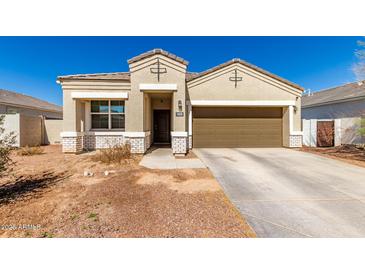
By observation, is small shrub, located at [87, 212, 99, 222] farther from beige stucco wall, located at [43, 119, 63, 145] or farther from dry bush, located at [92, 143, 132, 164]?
beige stucco wall, located at [43, 119, 63, 145]

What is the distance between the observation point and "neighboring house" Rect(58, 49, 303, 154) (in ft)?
31.7

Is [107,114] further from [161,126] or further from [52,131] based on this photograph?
[52,131]

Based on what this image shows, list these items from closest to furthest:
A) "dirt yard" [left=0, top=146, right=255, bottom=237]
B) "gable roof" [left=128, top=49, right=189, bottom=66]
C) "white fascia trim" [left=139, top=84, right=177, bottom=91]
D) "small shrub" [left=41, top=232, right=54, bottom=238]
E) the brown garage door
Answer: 1. "small shrub" [left=41, top=232, right=54, bottom=238]
2. "dirt yard" [left=0, top=146, right=255, bottom=237]
3. "gable roof" [left=128, top=49, right=189, bottom=66]
4. "white fascia trim" [left=139, top=84, right=177, bottom=91]
5. the brown garage door

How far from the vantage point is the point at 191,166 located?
268 inches

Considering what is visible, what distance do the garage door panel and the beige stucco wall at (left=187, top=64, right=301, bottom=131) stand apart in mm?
1309

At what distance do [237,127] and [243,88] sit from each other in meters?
2.52

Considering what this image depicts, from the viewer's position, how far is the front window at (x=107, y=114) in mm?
10594

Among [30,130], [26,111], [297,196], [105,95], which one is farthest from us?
[26,111]

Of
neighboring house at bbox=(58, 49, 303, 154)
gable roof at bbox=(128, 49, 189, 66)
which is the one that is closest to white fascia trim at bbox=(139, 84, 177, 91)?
neighboring house at bbox=(58, 49, 303, 154)

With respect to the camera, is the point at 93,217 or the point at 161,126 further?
the point at 161,126

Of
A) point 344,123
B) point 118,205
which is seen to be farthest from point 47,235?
point 344,123

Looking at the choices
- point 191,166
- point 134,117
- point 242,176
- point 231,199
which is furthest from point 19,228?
point 134,117

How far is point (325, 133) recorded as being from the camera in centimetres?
1211
